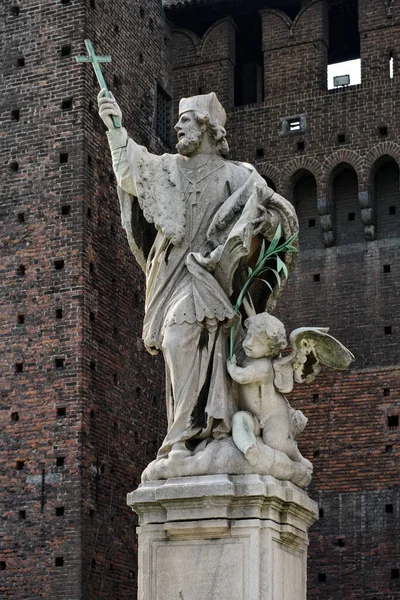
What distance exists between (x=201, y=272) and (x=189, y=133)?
0.83 metres

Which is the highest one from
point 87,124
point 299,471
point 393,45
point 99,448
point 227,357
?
point 393,45

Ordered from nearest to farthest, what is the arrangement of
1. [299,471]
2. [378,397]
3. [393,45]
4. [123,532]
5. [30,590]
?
[299,471], [30,590], [123,532], [378,397], [393,45]

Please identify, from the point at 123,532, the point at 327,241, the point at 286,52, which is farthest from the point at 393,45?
the point at 123,532

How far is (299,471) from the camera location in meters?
7.02

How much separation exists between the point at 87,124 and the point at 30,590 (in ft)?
21.4

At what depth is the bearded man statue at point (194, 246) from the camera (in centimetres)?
704

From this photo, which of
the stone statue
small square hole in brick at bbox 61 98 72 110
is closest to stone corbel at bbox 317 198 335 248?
small square hole in brick at bbox 61 98 72 110

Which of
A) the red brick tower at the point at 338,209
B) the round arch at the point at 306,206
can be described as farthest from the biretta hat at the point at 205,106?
the round arch at the point at 306,206

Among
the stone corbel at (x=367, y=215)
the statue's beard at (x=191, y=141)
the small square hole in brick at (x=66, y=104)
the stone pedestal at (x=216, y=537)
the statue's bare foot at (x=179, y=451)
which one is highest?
the small square hole in brick at (x=66, y=104)

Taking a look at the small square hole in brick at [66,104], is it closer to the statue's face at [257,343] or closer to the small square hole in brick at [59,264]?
the small square hole in brick at [59,264]

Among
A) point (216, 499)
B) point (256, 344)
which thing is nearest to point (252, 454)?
point (216, 499)

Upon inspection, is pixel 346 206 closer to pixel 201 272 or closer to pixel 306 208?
pixel 306 208

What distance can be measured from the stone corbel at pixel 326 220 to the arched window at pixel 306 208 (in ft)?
0.67

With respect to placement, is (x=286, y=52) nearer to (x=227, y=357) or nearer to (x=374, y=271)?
(x=374, y=271)
